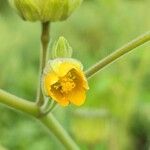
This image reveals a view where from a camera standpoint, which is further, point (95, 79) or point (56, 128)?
point (95, 79)

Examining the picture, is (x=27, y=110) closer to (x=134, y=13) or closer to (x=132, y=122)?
(x=134, y=13)

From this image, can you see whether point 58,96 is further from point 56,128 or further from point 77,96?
point 56,128

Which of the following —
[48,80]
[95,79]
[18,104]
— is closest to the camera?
[48,80]

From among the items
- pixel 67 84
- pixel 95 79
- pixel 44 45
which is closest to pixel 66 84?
pixel 67 84

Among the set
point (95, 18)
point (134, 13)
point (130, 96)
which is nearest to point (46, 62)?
point (130, 96)

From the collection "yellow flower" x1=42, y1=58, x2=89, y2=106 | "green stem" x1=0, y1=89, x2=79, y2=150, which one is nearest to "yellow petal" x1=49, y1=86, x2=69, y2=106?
"yellow flower" x1=42, y1=58, x2=89, y2=106
